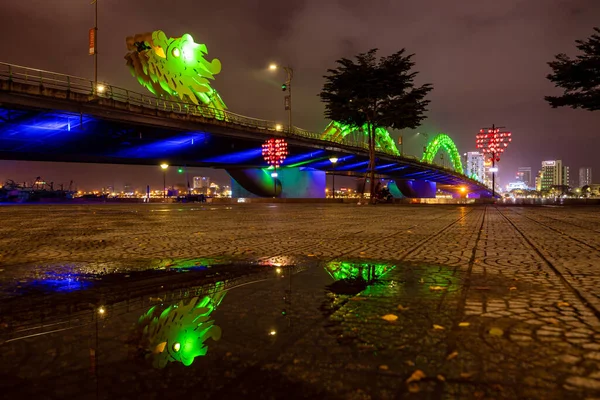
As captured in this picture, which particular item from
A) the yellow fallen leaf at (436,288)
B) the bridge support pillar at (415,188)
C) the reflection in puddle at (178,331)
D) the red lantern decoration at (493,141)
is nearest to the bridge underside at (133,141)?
the red lantern decoration at (493,141)

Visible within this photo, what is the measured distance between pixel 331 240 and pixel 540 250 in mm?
4044

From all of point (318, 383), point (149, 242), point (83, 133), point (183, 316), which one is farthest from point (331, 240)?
point (83, 133)

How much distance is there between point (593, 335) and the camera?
9.51 ft

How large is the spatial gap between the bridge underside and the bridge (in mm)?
53

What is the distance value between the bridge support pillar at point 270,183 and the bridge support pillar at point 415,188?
196 feet

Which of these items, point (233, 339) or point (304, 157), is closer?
point (233, 339)

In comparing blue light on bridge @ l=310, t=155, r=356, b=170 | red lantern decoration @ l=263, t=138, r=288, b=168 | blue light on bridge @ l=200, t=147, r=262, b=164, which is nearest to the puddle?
red lantern decoration @ l=263, t=138, r=288, b=168

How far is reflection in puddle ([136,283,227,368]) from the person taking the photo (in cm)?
262

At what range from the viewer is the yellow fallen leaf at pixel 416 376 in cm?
222

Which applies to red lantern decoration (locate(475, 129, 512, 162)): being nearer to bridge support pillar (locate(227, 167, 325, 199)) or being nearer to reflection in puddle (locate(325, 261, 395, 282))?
bridge support pillar (locate(227, 167, 325, 199))

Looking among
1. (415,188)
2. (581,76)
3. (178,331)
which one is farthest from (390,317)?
(415,188)

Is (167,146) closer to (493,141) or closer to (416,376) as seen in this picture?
(493,141)

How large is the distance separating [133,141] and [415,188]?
102 metres

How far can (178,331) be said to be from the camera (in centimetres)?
305
